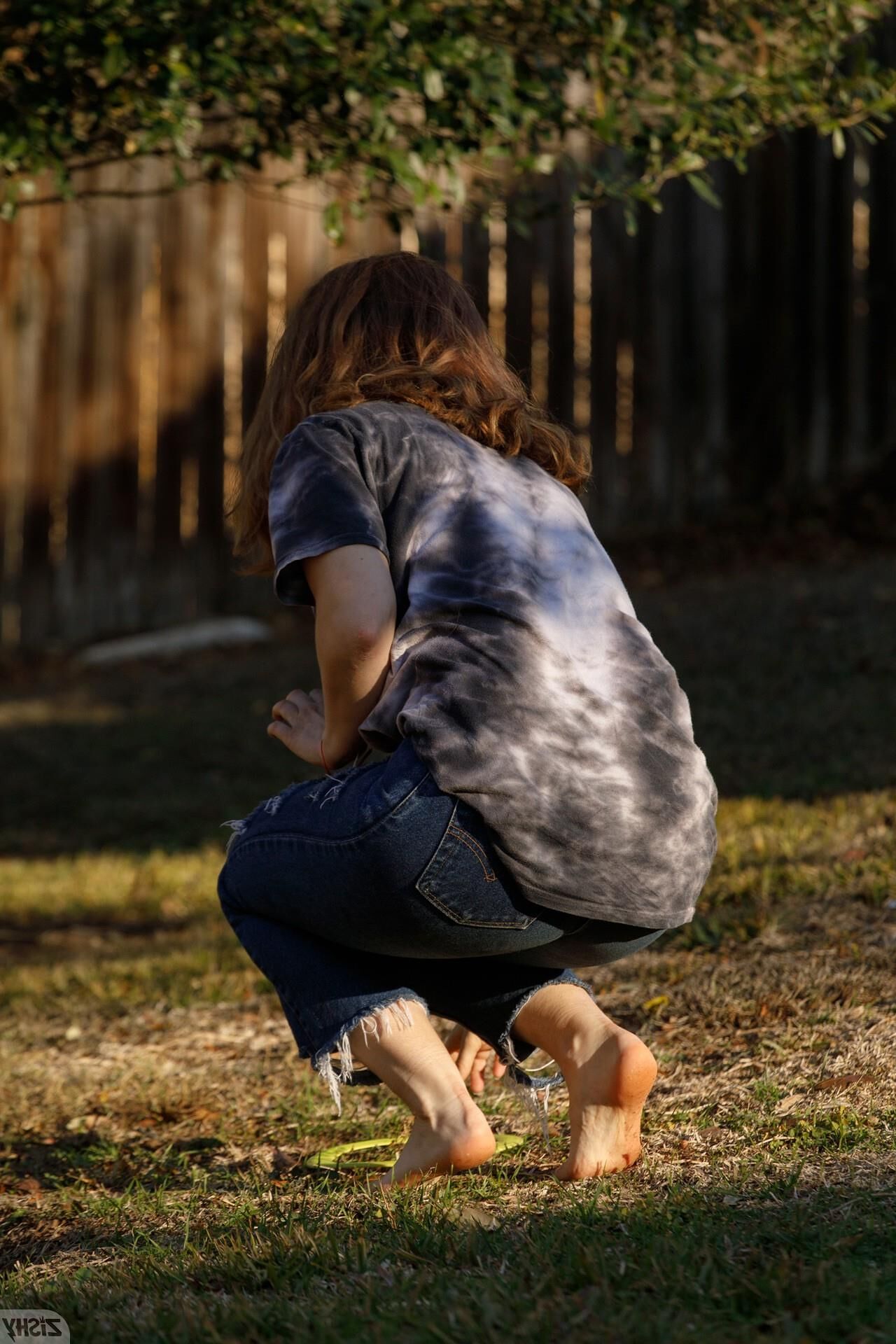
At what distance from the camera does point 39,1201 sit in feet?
9.21

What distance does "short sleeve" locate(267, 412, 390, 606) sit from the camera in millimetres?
2322

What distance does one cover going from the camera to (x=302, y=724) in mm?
2555

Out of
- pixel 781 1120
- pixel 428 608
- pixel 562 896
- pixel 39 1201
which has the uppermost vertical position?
pixel 428 608

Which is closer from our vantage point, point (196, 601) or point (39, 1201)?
point (39, 1201)

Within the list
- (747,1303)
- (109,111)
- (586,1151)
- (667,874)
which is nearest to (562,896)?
(667,874)

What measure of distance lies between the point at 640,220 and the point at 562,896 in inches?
334

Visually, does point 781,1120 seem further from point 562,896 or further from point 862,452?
point 862,452

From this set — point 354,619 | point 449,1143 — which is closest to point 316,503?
point 354,619

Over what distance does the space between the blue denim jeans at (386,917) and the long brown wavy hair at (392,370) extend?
567 millimetres

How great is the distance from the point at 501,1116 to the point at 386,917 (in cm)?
89

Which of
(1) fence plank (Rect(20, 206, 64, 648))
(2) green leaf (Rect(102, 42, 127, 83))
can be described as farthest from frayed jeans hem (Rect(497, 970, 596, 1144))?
(1) fence plank (Rect(20, 206, 64, 648))

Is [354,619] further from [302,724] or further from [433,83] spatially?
[433,83]

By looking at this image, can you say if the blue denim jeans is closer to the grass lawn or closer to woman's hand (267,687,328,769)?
woman's hand (267,687,328,769)

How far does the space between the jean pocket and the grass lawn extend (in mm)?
460
